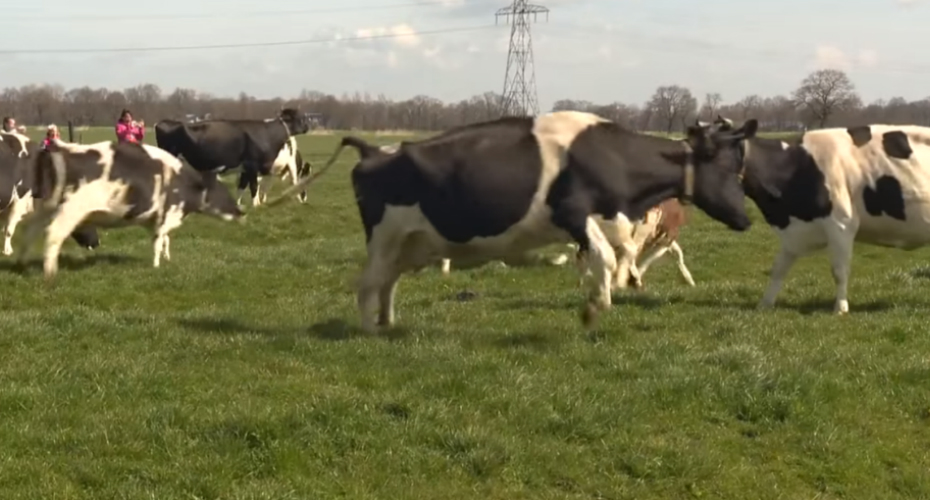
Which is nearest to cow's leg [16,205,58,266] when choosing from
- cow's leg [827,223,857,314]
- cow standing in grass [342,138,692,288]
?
cow standing in grass [342,138,692,288]

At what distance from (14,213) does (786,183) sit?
1326 centimetres

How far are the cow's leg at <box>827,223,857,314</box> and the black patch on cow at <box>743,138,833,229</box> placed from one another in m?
0.25

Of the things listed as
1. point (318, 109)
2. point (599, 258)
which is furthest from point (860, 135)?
point (318, 109)

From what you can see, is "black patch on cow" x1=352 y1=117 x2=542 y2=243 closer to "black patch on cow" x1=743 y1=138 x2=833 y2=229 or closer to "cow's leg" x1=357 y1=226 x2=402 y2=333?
"cow's leg" x1=357 y1=226 x2=402 y2=333

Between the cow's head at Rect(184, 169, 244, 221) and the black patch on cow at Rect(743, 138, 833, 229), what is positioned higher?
the black patch on cow at Rect(743, 138, 833, 229)

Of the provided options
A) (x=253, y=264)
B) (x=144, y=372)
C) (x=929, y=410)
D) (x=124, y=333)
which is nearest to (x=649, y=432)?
(x=929, y=410)

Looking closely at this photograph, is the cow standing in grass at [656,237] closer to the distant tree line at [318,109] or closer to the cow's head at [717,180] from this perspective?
the cow's head at [717,180]

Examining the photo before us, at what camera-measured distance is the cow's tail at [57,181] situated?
16.6 m

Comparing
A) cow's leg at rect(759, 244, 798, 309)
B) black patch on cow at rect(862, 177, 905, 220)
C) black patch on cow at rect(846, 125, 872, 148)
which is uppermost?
black patch on cow at rect(846, 125, 872, 148)

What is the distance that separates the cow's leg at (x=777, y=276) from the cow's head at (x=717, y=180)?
212cm

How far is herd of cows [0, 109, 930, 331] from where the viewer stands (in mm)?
9664

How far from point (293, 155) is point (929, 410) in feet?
83.4

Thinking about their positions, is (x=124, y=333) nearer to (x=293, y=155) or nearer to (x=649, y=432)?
(x=649, y=432)

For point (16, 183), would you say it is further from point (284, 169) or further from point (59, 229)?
point (284, 169)
